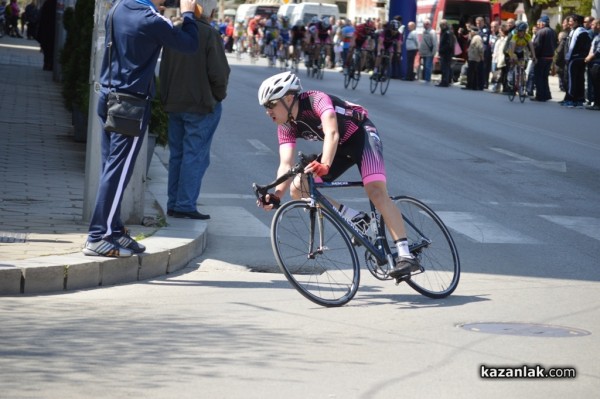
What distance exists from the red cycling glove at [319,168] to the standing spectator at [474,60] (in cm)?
2982

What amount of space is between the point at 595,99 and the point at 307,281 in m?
22.8

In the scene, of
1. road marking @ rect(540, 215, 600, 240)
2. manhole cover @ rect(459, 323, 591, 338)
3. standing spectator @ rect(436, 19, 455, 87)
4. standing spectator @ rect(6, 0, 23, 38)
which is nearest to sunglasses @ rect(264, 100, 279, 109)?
manhole cover @ rect(459, 323, 591, 338)

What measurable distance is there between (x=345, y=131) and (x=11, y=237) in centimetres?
262

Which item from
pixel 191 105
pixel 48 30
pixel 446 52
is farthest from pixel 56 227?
pixel 446 52

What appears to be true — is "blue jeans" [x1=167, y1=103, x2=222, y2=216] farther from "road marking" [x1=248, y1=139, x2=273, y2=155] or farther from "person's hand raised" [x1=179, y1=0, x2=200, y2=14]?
"road marking" [x1=248, y1=139, x2=273, y2=155]

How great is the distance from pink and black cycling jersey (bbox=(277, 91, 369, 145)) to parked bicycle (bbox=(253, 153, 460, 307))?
9.5 inches

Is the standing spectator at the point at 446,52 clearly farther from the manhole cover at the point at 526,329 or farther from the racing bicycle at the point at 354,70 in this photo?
the manhole cover at the point at 526,329

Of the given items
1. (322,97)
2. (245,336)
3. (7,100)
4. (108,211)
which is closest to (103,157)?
(108,211)

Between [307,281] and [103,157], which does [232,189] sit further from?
[307,281]

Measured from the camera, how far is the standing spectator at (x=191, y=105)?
1131cm

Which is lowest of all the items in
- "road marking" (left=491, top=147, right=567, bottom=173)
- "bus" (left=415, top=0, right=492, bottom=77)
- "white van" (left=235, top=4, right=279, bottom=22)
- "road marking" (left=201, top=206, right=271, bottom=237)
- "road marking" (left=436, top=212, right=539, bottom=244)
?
"road marking" (left=201, top=206, right=271, bottom=237)

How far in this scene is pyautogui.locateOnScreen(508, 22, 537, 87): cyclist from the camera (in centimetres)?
3241

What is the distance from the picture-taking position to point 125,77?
353 inches

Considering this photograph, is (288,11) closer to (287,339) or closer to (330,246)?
(330,246)
